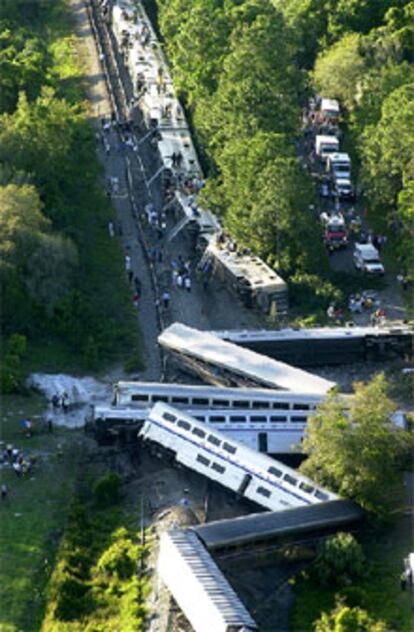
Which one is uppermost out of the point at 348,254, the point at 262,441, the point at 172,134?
the point at 172,134

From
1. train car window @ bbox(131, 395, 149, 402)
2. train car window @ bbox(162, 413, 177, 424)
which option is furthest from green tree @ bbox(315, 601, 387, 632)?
train car window @ bbox(131, 395, 149, 402)

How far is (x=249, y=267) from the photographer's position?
9325 centimetres

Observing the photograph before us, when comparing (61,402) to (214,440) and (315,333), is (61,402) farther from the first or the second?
(315,333)

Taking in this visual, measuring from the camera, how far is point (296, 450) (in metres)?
75.1

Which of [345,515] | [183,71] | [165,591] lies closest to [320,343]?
[345,515]

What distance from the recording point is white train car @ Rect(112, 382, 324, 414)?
256 ft

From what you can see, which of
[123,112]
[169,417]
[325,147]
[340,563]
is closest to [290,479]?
[340,563]

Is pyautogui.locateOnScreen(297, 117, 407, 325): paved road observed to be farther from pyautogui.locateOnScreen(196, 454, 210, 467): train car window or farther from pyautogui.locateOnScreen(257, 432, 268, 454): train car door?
pyautogui.locateOnScreen(196, 454, 210, 467): train car window

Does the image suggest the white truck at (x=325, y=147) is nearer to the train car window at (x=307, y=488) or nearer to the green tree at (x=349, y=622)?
the train car window at (x=307, y=488)

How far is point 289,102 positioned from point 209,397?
33226 mm

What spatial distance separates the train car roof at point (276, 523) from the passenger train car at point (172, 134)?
22348 mm

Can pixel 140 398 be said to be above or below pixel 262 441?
above

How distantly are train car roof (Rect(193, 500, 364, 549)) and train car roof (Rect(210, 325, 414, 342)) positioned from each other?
52.9 feet

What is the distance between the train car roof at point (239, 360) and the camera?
80062 millimetres
